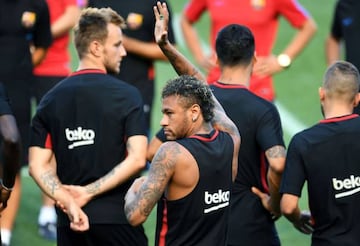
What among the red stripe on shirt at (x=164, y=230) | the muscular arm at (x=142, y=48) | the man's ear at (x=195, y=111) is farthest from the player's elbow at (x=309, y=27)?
the red stripe on shirt at (x=164, y=230)

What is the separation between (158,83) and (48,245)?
22.0 ft

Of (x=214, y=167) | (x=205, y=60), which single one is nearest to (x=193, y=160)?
(x=214, y=167)

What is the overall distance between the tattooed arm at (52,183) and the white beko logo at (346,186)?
1.75 m

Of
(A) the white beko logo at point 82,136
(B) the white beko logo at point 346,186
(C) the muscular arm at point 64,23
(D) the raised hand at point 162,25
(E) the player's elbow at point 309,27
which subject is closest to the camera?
(D) the raised hand at point 162,25

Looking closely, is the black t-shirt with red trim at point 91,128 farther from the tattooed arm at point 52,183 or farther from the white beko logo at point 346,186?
the white beko logo at point 346,186

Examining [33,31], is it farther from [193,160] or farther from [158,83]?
[158,83]

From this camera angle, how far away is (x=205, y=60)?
9859mm

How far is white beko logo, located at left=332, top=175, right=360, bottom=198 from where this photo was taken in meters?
6.71

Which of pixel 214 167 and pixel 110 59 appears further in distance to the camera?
pixel 110 59

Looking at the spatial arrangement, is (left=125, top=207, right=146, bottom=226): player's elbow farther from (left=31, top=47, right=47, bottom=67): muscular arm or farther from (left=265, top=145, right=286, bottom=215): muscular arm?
(left=31, top=47, right=47, bottom=67): muscular arm

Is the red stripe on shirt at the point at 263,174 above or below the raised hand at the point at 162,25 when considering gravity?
below

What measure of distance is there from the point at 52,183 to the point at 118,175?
493 mm

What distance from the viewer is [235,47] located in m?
7.28

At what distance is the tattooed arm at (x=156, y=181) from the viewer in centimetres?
601
